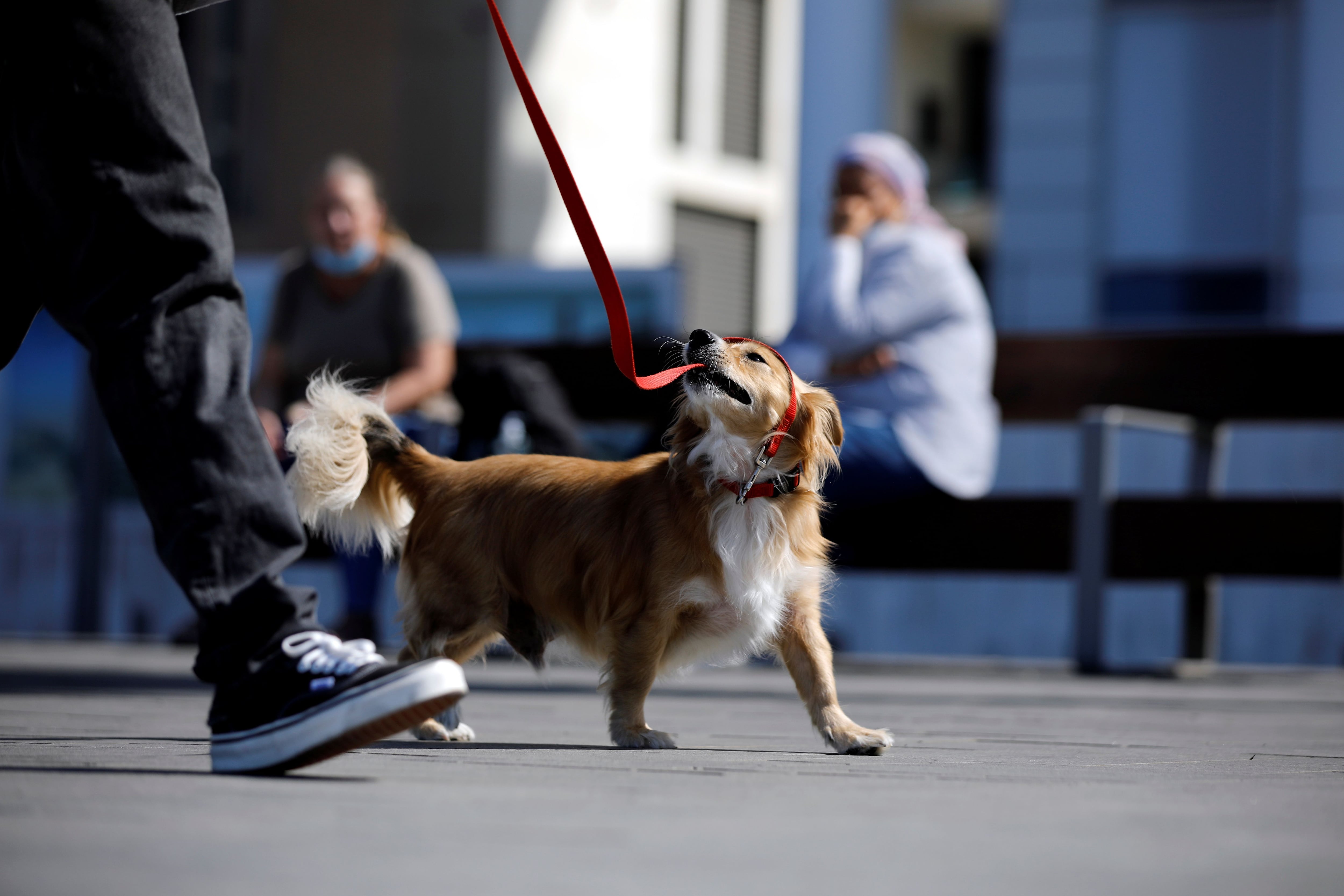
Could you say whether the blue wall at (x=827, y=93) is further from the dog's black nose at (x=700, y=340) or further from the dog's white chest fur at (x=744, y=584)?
the dog's white chest fur at (x=744, y=584)

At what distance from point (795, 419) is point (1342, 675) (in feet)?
12.0

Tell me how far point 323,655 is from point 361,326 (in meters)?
4.26

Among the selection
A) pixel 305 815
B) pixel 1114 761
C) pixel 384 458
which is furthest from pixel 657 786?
pixel 384 458

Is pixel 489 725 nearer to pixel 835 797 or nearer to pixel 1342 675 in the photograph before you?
pixel 835 797

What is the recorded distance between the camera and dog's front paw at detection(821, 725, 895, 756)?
321 cm

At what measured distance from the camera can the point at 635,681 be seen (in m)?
3.41

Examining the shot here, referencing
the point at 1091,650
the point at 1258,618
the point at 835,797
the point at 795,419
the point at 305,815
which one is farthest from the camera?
the point at 1258,618

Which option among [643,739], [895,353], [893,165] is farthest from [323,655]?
[893,165]

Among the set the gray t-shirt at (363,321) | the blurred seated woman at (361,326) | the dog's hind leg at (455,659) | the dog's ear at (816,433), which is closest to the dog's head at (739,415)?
the dog's ear at (816,433)

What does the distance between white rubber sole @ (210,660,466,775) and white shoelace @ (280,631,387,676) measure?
63 mm

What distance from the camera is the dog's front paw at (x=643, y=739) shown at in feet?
10.8

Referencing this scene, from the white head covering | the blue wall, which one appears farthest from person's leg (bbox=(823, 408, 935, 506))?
the blue wall

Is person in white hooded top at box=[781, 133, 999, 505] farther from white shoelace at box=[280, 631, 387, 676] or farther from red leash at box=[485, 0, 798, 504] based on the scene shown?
white shoelace at box=[280, 631, 387, 676]

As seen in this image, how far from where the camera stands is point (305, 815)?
2068 millimetres
